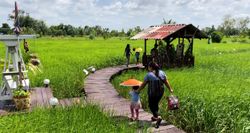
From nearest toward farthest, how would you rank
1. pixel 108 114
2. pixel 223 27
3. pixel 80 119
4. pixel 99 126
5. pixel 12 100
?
pixel 99 126 → pixel 80 119 → pixel 108 114 → pixel 12 100 → pixel 223 27

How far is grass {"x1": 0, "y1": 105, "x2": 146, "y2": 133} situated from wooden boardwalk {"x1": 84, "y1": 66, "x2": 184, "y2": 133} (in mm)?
518

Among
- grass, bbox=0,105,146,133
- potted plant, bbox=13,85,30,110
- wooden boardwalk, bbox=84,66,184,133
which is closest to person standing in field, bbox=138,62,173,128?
wooden boardwalk, bbox=84,66,184,133

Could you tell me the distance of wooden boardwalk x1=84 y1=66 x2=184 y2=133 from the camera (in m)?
6.80

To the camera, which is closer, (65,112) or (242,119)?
(242,119)

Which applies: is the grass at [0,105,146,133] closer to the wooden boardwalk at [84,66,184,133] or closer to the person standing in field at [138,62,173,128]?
the wooden boardwalk at [84,66,184,133]

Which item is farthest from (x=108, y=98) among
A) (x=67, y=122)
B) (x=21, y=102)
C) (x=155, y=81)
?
(x=155, y=81)

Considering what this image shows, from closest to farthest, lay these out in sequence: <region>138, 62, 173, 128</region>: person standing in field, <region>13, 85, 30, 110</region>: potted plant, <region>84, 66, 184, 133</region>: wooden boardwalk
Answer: <region>138, 62, 173, 128</region>: person standing in field < <region>84, 66, 184, 133</region>: wooden boardwalk < <region>13, 85, 30, 110</region>: potted plant

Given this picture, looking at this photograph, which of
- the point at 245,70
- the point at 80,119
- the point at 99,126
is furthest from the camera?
the point at 245,70

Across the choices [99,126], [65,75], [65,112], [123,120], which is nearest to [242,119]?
[123,120]

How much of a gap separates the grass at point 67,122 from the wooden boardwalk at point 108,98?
52 cm

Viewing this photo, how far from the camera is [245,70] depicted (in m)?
15.3

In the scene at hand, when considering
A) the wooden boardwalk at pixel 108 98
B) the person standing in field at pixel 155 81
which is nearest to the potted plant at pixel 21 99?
the wooden boardwalk at pixel 108 98

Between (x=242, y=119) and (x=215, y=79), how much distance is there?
5.58 meters

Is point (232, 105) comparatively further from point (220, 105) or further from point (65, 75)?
point (65, 75)
